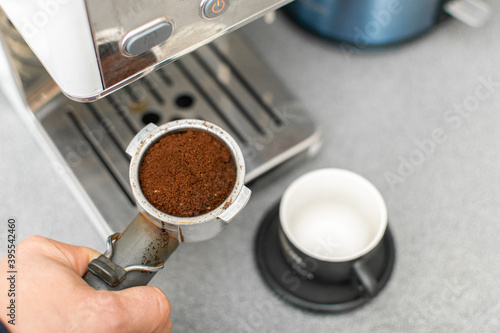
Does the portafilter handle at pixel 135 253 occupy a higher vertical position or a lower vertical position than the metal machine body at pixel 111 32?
lower

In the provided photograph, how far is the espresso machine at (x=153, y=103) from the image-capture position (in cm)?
30

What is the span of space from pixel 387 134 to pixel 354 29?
99mm

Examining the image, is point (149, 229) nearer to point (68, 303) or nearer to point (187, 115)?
point (68, 303)

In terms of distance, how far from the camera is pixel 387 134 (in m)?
0.50

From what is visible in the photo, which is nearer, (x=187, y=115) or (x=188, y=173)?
(x=188, y=173)

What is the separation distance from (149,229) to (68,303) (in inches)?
2.2

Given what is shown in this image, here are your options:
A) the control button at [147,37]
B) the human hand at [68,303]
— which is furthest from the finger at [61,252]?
the control button at [147,37]

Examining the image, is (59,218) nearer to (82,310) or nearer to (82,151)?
(82,151)

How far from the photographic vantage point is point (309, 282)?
1.36 feet

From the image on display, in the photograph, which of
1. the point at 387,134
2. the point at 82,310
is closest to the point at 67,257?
the point at 82,310

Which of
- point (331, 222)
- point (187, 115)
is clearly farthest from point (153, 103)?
point (331, 222)

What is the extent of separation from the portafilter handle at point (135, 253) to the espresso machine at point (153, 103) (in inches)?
3.0

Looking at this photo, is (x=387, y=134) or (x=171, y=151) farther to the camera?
(x=387, y=134)

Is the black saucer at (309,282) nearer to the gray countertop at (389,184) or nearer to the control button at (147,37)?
the gray countertop at (389,184)
